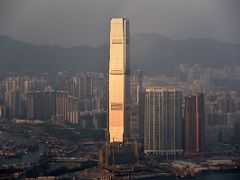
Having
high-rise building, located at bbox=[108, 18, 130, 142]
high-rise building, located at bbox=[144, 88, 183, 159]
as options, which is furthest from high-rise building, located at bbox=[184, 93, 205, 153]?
high-rise building, located at bbox=[108, 18, 130, 142]

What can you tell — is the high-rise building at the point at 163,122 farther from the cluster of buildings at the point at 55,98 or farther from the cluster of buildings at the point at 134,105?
the cluster of buildings at the point at 55,98

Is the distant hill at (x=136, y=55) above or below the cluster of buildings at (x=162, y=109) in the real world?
above

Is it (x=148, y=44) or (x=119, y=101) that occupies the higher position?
(x=148, y=44)

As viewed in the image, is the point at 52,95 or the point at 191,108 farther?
the point at 52,95

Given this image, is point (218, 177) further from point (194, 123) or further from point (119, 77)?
point (119, 77)

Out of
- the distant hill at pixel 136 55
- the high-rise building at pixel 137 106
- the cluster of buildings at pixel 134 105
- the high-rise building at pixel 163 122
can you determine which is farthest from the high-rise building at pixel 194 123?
the high-rise building at pixel 137 106

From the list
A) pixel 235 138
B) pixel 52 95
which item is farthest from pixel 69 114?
pixel 235 138

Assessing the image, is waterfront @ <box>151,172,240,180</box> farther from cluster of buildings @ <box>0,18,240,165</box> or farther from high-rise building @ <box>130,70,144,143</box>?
high-rise building @ <box>130,70,144,143</box>

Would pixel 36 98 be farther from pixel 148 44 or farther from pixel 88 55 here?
pixel 148 44
